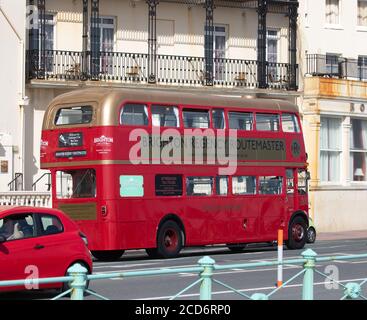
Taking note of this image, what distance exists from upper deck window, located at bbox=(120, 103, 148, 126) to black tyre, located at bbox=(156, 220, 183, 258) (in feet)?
9.69

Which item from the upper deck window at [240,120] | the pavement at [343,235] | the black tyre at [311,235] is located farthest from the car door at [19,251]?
the pavement at [343,235]

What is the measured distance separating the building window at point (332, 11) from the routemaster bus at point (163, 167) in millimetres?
14224

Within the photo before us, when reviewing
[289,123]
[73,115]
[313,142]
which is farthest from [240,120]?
[313,142]

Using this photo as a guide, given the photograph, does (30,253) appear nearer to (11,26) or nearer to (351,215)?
(11,26)

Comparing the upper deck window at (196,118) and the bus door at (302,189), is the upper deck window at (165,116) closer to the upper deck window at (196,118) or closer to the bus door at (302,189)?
the upper deck window at (196,118)

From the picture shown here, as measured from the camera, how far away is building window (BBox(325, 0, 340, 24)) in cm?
4522

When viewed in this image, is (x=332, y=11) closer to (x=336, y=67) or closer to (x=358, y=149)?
(x=336, y=67)

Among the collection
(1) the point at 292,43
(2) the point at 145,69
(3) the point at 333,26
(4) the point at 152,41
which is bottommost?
(2) the point at 145,69

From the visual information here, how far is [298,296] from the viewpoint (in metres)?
18.0

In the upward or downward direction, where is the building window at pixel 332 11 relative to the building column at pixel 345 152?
upward

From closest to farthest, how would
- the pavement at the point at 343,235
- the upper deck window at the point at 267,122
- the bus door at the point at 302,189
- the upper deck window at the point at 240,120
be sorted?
the upper deck window at the point at 240,120
the upper deck window at the point at 267,122
the bus door at the point at 302,189
the pavement at the point at 343,235

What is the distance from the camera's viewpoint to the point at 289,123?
32.3 metres

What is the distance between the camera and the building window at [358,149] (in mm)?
45656

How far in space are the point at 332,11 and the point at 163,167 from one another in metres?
19.7
